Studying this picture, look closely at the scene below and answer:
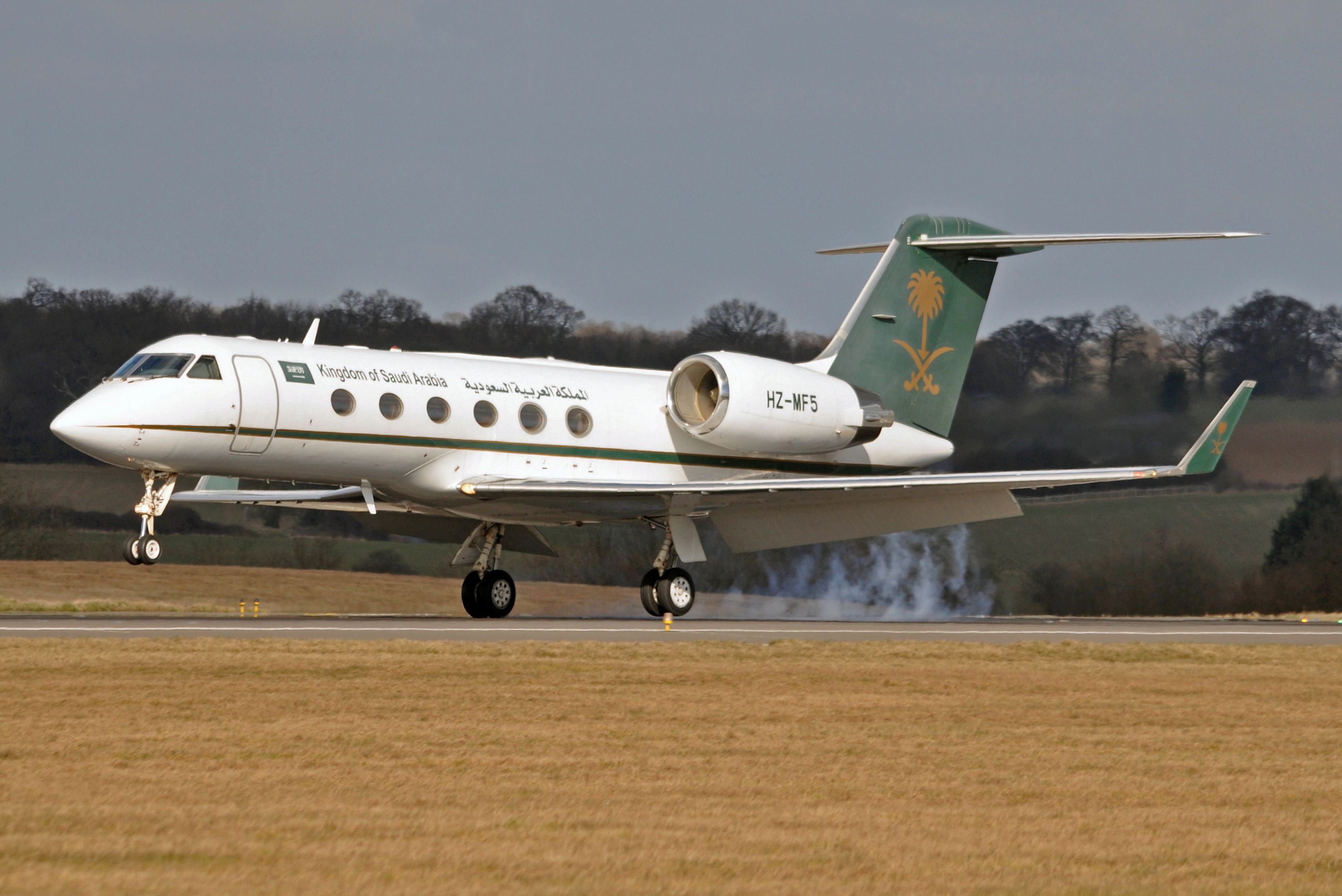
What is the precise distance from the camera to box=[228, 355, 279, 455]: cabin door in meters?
21.4

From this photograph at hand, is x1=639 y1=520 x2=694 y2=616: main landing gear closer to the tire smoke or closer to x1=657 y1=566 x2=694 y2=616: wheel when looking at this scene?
x1=657 y1=566 x2=694 y2=616: wheel

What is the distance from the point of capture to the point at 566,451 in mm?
24453

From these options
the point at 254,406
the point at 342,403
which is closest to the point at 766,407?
the point at 342,403

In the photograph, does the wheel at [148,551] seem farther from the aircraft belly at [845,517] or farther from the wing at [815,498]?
the aircraft belly at [845,517]

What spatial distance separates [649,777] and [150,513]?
13658 millimetres

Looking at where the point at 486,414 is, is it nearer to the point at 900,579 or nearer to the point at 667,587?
the point at 667,587

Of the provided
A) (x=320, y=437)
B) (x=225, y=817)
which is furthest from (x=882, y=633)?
(x=225, y=817)

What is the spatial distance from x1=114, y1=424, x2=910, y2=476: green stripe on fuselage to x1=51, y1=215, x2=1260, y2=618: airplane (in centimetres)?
3

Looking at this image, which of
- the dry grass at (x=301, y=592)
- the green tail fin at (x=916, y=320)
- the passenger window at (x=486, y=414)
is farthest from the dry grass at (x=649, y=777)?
the dry grass at (x=301, y=592)

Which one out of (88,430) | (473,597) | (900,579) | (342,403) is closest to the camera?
(88,430)

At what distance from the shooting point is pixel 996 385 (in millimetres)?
34781

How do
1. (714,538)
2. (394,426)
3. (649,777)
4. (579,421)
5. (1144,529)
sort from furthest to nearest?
1. (714,538)
2. (1144,529)
3. (579,421)
4. (394,426)
5. (649,777)

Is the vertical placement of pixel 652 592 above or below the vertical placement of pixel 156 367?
below

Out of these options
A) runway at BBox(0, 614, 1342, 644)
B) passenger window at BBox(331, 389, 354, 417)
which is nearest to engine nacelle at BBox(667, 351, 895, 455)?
runway at BBox(0, 614, 1342, 644)
